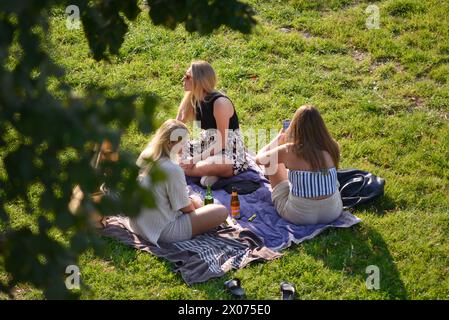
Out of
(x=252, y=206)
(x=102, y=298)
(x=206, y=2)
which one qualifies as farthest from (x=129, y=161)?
(x=252, y=206)

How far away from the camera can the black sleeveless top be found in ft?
26.5

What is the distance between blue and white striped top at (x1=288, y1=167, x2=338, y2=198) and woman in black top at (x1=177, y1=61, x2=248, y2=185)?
113 cm

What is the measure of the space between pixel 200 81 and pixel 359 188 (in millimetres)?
2013

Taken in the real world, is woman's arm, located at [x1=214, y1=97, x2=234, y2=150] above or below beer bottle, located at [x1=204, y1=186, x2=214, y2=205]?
above

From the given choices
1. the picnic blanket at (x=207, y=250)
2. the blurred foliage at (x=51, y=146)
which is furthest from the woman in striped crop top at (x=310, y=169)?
the blurred foliage at (x=51, y=146)

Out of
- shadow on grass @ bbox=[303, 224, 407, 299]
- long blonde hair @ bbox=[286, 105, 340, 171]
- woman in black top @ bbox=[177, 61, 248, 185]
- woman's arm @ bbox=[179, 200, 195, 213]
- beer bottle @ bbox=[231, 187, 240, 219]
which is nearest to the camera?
shadow on grass @ bbox=[303, 224, 407, 299]

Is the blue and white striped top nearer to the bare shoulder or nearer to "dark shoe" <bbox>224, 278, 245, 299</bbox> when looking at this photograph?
the bare shoulder

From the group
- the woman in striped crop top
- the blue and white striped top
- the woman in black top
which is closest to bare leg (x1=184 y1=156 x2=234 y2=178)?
the woman in black top

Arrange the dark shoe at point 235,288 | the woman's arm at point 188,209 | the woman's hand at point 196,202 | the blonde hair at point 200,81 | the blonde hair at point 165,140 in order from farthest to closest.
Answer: the blonde hair at point 200,81 → the woman's hand at point 196,202 → the woman's arm at point 188,209 → the blonde hair at point 165,140 → the dark shoe at point 235,288

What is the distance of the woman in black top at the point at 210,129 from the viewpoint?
7977mm

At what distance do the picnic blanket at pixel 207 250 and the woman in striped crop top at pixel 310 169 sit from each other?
0.56 metres

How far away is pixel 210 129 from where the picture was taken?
8.22 metres

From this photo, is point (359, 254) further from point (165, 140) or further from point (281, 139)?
point (165, 140)

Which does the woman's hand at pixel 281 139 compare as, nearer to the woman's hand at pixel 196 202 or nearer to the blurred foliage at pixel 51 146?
the woman's hand at pixel 196 202
